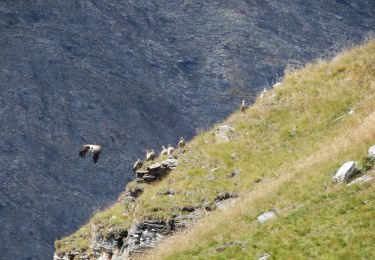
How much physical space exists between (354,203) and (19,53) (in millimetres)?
135406

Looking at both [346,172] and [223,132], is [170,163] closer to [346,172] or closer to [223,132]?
[223,132]

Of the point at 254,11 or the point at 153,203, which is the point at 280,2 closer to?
the point at 254,11

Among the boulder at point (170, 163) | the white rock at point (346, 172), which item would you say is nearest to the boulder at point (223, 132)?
the boulder at point (170, 163)

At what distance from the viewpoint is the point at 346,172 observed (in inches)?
760

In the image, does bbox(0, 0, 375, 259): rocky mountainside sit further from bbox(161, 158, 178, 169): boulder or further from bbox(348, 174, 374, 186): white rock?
bbox(348, 174, 374, 186): white rock

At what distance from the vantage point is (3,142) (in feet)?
423

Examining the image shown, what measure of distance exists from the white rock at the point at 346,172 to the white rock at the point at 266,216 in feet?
6.23

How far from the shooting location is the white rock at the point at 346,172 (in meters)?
19.2

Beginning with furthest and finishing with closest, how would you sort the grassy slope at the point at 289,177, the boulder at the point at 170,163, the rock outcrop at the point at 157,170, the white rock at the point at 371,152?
the rock outcrop at the point at 157,170, the boulder at the point at 170,163, the white rock at the point at 371,152, the grassy slope at the point at 289,177

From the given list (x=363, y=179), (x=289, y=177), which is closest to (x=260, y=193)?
(x=289, y=177)

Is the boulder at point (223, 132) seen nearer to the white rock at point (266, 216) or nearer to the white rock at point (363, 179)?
the white rock at point (266, 216)

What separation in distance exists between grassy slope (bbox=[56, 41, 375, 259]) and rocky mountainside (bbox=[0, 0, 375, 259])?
3418 inches

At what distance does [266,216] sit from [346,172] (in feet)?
7.94

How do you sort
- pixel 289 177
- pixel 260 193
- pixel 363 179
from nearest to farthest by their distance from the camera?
pixel 363 179 < pixel 289 177 < pixel 260 193
